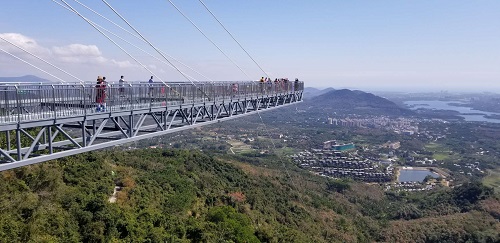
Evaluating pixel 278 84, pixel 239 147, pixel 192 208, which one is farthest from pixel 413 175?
pixel 192 208

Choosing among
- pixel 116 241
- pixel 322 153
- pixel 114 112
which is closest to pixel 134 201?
pixel 116 241

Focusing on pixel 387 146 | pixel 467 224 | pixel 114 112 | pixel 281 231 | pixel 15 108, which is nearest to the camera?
pixel 15 108

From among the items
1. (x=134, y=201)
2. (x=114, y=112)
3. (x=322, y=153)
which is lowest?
(x=322, y=153)

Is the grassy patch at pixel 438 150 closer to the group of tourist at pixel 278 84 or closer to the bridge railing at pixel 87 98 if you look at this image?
the group of tourist at pixel 278 84

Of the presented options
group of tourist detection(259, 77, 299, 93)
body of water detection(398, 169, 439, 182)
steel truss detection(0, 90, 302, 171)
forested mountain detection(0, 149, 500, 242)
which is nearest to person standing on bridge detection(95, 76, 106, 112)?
steel truss detection(0, 90, 302, 171)

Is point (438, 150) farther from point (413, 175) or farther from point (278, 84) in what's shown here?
point (278, 84)

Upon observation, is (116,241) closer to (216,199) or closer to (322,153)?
(216,199)
